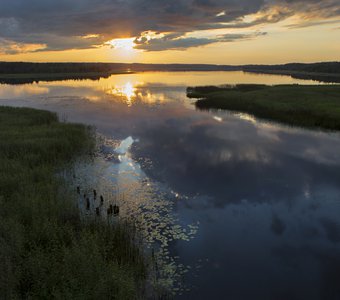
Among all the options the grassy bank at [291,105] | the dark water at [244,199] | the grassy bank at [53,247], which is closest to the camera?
the grassy bank at [53,247]

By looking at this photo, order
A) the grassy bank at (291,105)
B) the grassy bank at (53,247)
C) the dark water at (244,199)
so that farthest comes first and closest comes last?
the grassy bank at (291,105) → the dark water at (244,199) → the grassy bank at (53,247)

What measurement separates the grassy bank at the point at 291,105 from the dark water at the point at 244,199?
484 centimetres

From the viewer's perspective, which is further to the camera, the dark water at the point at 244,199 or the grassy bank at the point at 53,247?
the dark water at the point at 244,199

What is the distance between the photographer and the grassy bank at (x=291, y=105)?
41000 millimetres

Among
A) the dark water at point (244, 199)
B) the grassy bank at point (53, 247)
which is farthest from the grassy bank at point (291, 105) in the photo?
the grassy bank at point (53, 247)

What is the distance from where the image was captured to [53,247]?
1132 cm

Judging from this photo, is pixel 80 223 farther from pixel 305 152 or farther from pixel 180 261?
pixel 305 152

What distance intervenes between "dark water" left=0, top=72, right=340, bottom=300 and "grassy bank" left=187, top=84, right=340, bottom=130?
484 centimetres

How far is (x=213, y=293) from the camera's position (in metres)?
11.0

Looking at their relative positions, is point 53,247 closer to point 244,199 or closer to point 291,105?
point 244,199

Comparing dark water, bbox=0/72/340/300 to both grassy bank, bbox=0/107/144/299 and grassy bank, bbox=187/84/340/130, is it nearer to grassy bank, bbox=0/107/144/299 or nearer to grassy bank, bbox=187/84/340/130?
grassy bank, bbox=0/107/144/299

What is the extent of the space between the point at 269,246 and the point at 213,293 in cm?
402

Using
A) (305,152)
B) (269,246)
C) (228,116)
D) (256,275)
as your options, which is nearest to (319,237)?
(269,246)

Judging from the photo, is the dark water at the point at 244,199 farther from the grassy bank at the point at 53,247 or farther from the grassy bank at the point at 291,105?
the grassy bank at the point at 291,105
